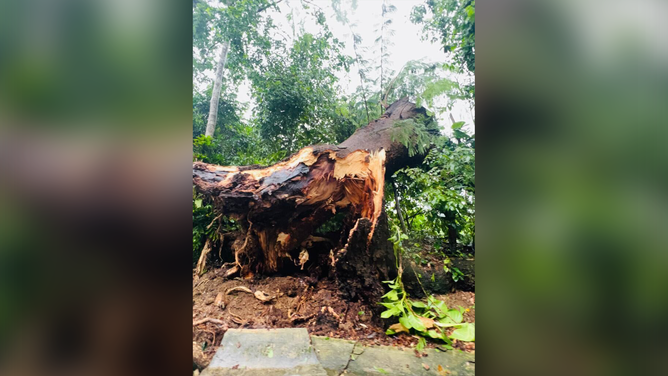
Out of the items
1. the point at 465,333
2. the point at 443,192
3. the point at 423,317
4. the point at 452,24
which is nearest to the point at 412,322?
the point at 423,317

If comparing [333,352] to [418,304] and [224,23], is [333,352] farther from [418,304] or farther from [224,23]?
[224,23]

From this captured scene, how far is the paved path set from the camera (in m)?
1.47

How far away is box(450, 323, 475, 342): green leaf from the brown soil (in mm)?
41

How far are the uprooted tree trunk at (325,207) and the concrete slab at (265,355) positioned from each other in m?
0.42

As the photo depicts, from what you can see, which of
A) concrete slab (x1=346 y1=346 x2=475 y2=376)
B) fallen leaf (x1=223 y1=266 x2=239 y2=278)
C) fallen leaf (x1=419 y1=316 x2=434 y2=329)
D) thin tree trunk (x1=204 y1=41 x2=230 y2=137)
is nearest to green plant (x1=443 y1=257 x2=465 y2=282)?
fallen leaf (x1=419 y1=316 x2=434 y2=329)

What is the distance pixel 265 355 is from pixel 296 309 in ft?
1.09

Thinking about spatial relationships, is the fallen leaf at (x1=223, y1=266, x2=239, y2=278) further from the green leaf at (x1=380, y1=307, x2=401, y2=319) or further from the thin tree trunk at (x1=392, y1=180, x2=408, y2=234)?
the thin tree trunk at (x1=392, y1=180, x2=408, y2=234)

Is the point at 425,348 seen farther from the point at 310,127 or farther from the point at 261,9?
the point at 261,9

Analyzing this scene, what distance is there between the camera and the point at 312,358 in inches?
61.2
